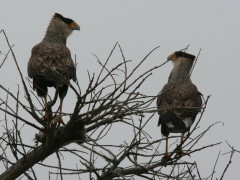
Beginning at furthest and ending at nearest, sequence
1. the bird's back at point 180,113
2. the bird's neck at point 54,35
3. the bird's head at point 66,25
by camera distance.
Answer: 1. the bird's head at point 66,25
2. the bird's neck at point 54,35
3. the bird's back at point 180,113

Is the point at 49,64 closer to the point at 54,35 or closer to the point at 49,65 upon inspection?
the point at 49,65

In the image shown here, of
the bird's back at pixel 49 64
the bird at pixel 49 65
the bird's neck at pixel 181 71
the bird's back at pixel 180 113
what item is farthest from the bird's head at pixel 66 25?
the bird's back at pixel 180 113

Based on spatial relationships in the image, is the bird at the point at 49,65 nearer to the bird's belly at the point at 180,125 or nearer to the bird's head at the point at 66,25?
the bird's head at the point at 66,25

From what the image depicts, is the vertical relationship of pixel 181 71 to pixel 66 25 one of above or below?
below

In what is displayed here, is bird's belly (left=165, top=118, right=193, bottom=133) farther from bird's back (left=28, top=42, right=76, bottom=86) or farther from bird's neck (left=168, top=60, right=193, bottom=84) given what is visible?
bird's back (left=28, top=42, right=76, bottom=86)

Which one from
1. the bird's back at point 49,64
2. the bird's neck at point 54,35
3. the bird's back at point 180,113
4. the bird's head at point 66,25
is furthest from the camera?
the bird's head at point 66,25

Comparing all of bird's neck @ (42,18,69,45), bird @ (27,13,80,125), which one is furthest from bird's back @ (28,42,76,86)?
bird's neck @ (42,18,69,45)

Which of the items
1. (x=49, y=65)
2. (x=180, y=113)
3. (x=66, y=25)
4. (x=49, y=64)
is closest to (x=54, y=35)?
(x=66, y=25)

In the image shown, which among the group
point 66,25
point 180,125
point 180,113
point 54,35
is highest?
point 66,25

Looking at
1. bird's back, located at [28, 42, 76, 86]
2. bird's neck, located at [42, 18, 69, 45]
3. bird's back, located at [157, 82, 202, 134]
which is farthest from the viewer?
bird's neck, located at [42, 18, 69, 45]

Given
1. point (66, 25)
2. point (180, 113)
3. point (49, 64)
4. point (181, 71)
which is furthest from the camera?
point (66, 25)

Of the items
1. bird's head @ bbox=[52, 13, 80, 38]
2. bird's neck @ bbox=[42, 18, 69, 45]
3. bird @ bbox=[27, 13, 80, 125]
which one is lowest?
bird @ bbox=[27, 13, 80, 125]

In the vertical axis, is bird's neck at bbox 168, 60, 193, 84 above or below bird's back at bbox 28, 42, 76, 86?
above

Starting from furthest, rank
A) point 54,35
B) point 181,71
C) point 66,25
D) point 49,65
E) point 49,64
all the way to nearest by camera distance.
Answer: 1. point 66,25
2. point 181,71
3. point 54,35
4. point 49,64
5. point 49,65
